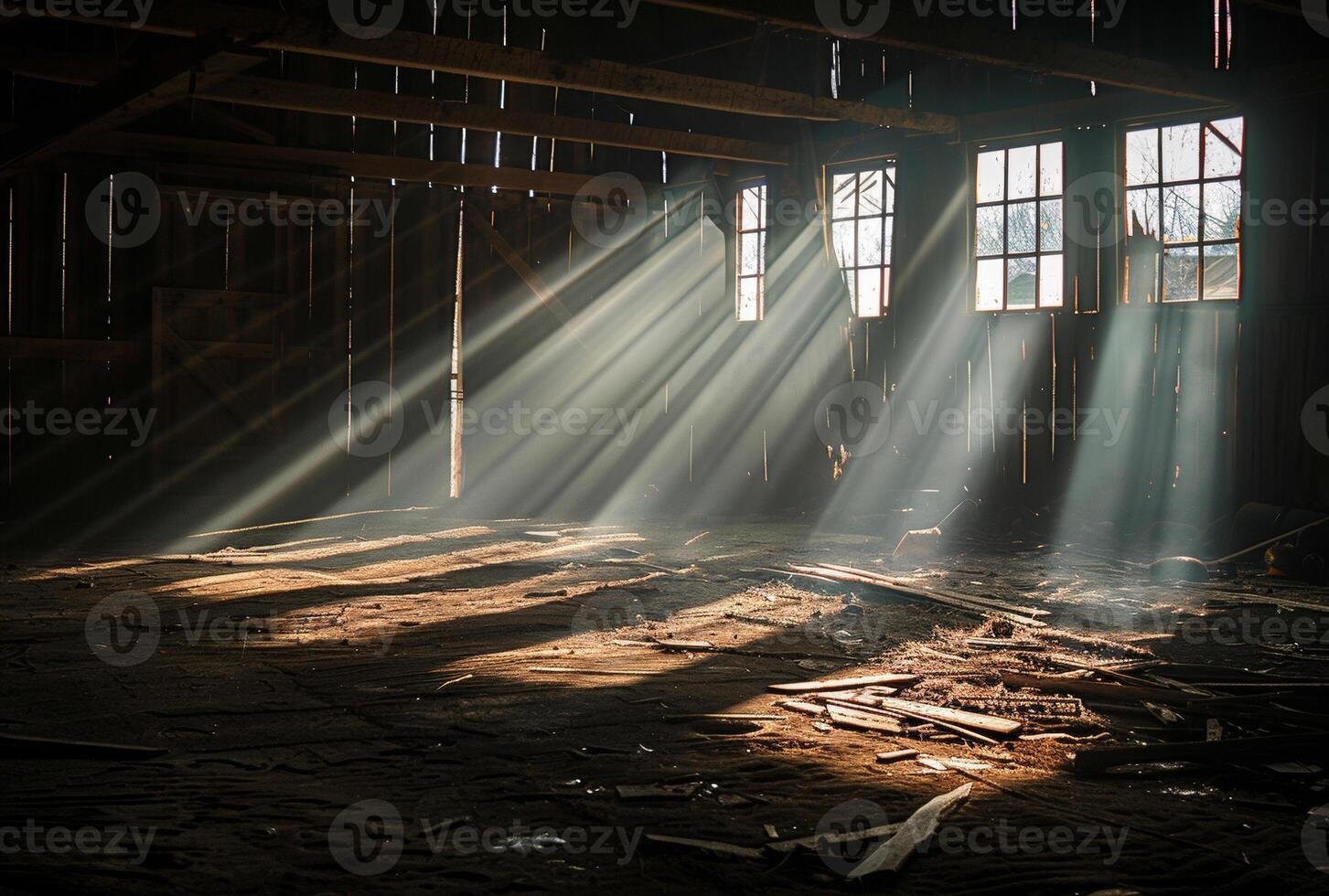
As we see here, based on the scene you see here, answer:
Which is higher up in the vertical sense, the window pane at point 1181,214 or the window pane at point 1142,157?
the window pane at point 1142,157

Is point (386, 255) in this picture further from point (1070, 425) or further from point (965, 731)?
point (965, 731)

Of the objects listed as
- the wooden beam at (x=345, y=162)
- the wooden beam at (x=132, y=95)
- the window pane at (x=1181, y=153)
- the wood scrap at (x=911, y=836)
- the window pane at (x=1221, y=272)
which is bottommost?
the wood scrap at (x=911, y=836)

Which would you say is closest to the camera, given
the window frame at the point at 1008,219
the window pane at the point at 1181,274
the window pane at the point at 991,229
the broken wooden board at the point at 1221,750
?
the broken wooden board at the point at 1221,750

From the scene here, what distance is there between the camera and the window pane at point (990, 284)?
41.8 ft

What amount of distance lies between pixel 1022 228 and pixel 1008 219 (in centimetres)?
19

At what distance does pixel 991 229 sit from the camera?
1273 centimetres

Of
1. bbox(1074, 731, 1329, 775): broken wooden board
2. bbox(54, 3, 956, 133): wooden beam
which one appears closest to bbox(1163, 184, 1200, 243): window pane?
bbox(54, 3, 956, 133): wooden beam

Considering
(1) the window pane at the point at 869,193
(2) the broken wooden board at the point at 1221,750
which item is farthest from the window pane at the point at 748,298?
(2) the broken wooden board at the point at 1221,750

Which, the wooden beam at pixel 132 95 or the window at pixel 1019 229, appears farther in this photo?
the window at pixel 1019 229

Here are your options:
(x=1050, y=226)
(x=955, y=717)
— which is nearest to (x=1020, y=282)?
(x=1050, y=226)

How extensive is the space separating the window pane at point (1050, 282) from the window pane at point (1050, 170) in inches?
27.4

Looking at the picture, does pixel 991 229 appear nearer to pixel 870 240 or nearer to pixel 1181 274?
pixel 870 240

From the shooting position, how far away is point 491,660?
20.6ft

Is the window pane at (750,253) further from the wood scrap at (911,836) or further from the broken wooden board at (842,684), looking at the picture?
the wood scrap at (911,836)
